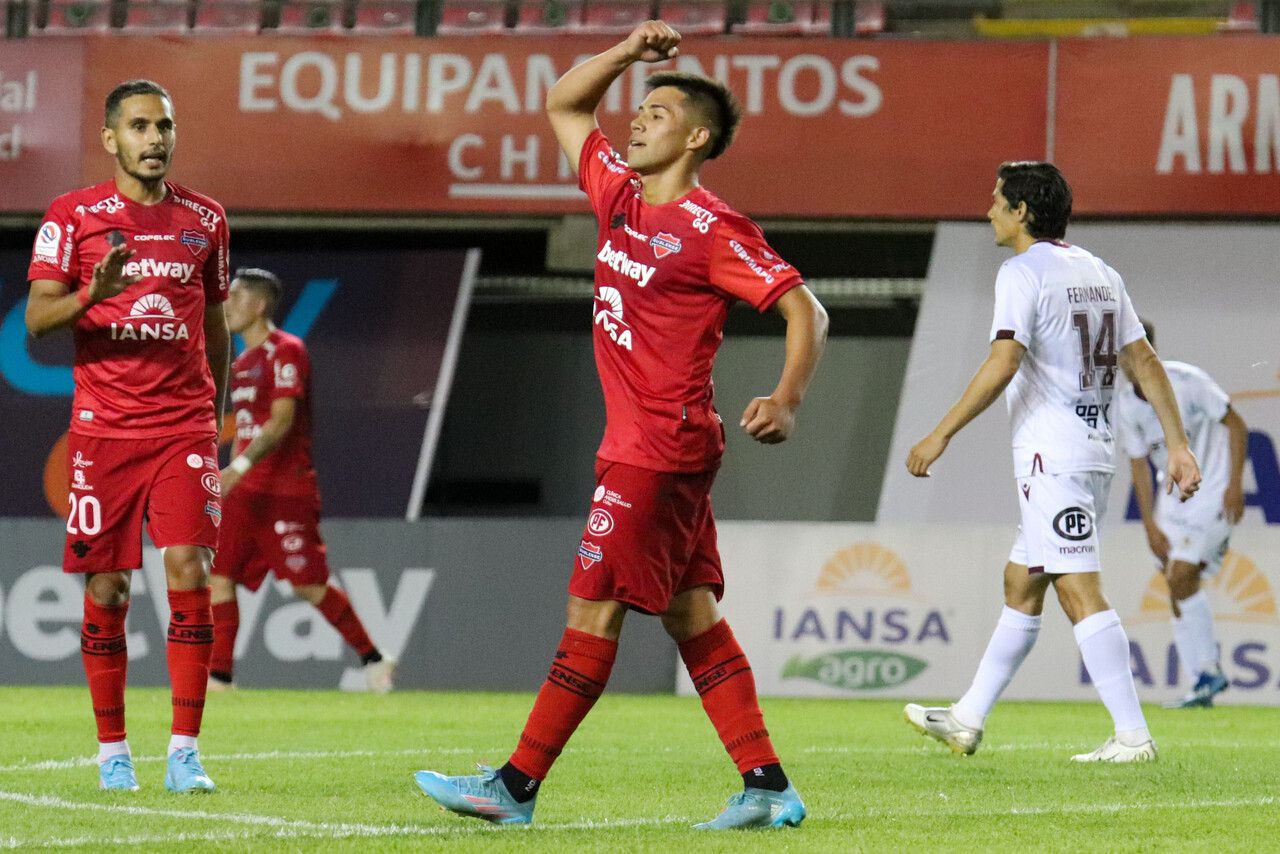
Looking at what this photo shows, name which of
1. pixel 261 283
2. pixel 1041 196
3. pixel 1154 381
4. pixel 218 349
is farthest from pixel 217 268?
pixel 261 283

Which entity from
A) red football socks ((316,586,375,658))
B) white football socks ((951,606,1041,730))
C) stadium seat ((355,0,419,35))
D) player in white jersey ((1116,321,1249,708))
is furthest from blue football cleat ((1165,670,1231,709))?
stadium seat ((355,0,419,35))

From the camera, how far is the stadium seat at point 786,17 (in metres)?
13.6

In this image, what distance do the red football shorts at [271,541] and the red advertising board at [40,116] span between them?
3918mm

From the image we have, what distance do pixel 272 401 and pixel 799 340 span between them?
6.31 metres

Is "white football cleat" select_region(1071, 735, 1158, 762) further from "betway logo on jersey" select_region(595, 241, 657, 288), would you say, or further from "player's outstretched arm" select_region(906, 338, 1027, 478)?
"betway logo on jersey" select_region(595, 241, 657, 288)

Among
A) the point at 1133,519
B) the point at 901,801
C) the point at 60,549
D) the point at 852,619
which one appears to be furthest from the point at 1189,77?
the point at 901,801

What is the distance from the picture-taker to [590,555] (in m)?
4.78

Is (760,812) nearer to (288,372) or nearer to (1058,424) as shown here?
(1058,424)

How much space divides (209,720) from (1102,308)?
425 cm

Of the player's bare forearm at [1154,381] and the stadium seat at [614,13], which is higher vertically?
the stadium seat at [614,13]

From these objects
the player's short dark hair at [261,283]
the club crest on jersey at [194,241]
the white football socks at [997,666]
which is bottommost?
the white football socks at [997,666]

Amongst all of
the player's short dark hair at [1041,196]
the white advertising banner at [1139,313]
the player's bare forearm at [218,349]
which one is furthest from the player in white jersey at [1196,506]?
the player's bare forearm at [218,349]

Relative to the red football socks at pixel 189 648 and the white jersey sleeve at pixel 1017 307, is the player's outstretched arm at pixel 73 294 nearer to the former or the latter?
the red football socks at pixel 189 648

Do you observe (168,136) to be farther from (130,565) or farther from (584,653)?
(584,653)
